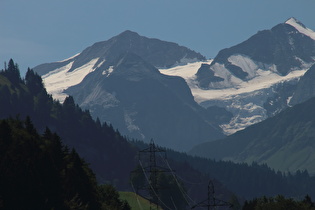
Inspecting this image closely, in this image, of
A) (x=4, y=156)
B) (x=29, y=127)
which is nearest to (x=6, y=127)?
(x=4, y=156)

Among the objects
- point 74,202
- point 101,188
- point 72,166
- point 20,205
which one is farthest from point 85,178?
point 101,188

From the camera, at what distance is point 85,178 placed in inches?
5236

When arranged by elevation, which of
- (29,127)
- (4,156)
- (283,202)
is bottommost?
(283,202)

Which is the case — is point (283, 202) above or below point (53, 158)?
below

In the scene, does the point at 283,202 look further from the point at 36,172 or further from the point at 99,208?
the point at 36,172

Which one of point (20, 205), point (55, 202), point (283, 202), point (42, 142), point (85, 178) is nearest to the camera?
point (20, 205)

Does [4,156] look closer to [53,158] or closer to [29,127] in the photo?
[53,158]

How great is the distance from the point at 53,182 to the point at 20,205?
31.4 feet

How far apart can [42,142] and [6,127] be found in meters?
25.2

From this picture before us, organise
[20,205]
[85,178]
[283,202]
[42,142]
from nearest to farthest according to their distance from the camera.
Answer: [20,205] → [85,178] → [42,142] → [283,202]

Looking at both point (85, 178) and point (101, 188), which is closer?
point (85, 178)

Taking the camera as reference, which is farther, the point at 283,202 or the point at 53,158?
the point at 283,202

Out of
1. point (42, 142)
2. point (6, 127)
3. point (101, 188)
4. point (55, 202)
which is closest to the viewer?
point (55, 202)

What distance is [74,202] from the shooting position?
390ft
